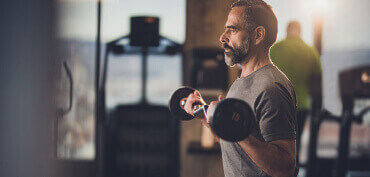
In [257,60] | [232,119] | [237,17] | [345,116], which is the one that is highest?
[237,17]

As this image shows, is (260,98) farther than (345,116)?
No

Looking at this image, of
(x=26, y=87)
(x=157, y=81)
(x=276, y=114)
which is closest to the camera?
(x=276, y=114)

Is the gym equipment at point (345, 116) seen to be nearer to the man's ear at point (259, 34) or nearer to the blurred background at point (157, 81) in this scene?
the blurred background at point (157, 81)

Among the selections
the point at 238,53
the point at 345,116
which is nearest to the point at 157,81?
the point at 345,116

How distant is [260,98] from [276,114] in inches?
3.4

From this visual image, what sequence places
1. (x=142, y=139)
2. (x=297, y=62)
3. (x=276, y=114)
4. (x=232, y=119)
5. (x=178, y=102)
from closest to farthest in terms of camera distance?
(x=232, y=119) < (x=276, y=114) < (x=178, y=102) < (x=297, y=62) < (x=142, y=139)

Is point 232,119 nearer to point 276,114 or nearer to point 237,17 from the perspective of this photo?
point 276,114

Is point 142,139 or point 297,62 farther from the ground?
point 297,62

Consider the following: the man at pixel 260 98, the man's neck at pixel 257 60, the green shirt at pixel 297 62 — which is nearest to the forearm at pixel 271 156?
the man at pixel 260 98

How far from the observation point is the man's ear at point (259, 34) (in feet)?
3.98

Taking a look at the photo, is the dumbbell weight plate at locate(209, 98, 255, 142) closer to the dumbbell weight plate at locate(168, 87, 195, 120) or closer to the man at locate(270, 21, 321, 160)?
the dumbbell weight plate at locate(168, 87, 195, 120)

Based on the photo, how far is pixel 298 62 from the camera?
2.67 m

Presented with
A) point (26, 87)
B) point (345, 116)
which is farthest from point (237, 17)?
point (345, 116)

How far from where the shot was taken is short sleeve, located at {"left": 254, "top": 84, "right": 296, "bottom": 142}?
1059 mm
